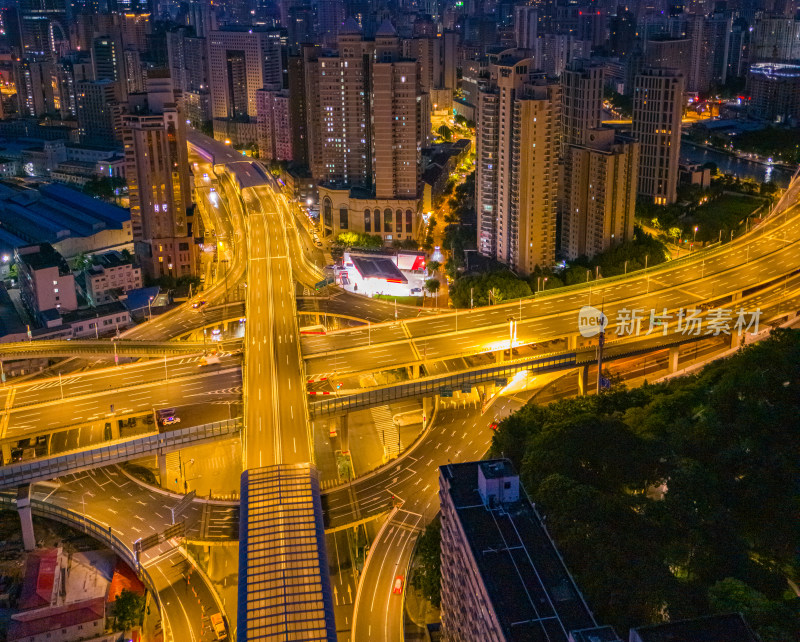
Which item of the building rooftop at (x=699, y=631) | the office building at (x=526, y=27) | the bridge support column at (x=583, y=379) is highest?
the office building at (x=526, y=27)

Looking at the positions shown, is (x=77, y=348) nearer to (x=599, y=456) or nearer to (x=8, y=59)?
(x=599, y=456)

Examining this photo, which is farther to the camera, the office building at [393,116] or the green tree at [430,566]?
the office building at [393,116]

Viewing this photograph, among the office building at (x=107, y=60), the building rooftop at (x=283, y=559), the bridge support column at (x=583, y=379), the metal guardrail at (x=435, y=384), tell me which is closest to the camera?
the building rooftop at (x=283, y=559)

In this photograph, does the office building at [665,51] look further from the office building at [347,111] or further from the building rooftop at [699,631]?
the building rooftop at [699,631]

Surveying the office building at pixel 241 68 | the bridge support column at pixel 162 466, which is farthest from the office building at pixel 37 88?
the bridge support column at pixel 162 466

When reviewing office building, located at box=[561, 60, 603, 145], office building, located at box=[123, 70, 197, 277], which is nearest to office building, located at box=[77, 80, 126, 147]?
office building, located at box=[123, 70, 197, 277]

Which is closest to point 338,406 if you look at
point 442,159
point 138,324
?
point 138,324

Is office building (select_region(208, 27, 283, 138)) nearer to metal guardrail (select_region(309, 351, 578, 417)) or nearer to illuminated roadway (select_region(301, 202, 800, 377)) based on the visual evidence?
illuminated roadway (select_region(301, 202, 800, 377))
